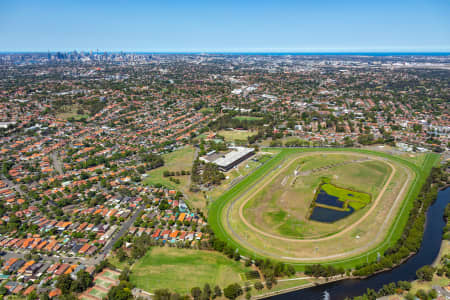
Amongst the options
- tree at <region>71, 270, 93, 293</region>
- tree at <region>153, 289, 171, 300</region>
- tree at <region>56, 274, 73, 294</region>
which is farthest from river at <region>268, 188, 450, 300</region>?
tree at <region>56, 274, 73, 294</region>

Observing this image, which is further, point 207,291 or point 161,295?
point 207,291

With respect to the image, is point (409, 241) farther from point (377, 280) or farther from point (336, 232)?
point (336, 232)

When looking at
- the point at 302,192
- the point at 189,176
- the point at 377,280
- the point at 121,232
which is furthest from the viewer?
the point at 189,176

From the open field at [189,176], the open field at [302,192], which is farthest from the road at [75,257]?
the open field at [302,192]

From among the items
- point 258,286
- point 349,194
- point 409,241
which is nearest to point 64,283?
point 258,286

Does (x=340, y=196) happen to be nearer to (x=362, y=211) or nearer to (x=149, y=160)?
(x=362, y=211)

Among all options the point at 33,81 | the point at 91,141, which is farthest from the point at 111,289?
the point at 33,81

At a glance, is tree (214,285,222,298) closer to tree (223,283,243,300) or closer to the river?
tree (223,283,243,300)
